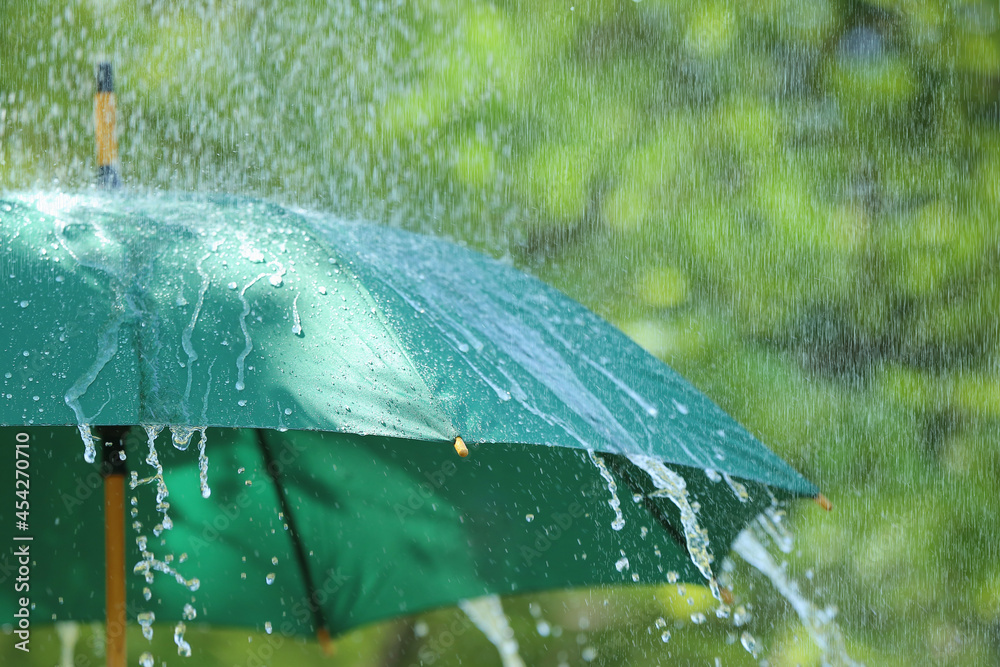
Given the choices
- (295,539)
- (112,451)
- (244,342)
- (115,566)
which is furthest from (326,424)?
(295,539)

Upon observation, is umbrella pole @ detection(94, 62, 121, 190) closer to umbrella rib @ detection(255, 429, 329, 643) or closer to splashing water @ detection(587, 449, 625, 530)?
umbrella rib @ detection(255, 429, 329, 643)

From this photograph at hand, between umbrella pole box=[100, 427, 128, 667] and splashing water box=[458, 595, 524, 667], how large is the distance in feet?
9.79

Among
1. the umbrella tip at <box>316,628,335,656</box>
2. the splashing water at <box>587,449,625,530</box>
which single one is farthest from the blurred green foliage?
the splashing water at <box>587,449,625,530</box>

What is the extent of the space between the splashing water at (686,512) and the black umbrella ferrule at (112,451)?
41.0 inches

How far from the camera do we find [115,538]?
204 centimetres

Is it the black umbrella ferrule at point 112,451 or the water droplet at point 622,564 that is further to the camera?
the water droplet at point 622,564

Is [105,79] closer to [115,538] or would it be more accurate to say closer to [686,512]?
[115,538]

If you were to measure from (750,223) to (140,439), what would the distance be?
118 inches

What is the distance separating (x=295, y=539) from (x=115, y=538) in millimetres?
663

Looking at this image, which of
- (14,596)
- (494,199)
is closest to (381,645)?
(494,199)

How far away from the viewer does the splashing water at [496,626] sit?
194 inches

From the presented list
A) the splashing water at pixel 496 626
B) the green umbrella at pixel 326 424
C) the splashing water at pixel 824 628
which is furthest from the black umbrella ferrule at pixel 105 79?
the splashing water at pixel 496 626

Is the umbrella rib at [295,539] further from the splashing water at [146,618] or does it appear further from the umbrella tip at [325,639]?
the splashing water at [146,618]

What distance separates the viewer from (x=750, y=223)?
4.57 meters
